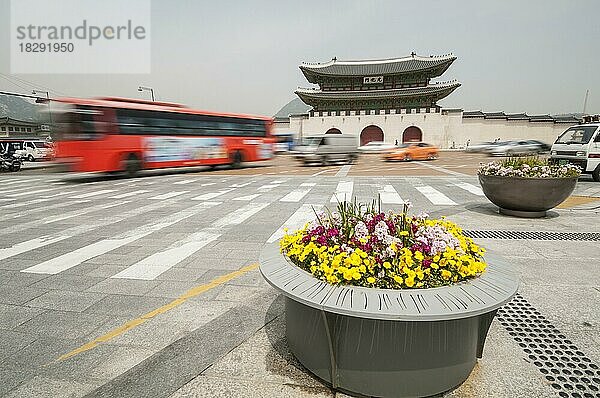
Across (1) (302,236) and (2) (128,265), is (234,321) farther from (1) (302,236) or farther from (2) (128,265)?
(2) (128,265)

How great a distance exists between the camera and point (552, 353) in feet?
8.50

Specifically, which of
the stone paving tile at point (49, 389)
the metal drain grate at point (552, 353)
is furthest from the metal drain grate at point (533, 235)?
the stone paving tile at point (49, 389)

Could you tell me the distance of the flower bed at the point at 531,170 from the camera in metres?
6.45

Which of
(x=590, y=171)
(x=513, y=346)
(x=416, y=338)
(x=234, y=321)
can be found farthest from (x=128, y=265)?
(x=590, y=171)

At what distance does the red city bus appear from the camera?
1312cm

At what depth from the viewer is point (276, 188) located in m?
11.7

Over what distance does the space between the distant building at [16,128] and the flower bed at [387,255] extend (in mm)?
49602

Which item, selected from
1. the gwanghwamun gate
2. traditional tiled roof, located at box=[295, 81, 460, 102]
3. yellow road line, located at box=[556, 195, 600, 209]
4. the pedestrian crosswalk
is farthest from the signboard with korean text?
yellow road line, located at box=[556, 195, 600, 209]

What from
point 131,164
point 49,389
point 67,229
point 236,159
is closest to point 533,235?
point 49,389

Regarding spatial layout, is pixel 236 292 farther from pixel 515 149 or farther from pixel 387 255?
pixel 515 149

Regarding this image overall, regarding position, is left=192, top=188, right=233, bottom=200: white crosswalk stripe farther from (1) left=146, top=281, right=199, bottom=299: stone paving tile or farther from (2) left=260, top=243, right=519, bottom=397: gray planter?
(2) left=260, top=243, right=519, bottom=397: gray planter

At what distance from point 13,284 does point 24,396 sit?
2.35 metres

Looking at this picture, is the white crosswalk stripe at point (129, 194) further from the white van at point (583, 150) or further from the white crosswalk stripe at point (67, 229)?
the white van at point (583, 150)

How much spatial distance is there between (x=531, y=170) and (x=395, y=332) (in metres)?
6.00
